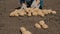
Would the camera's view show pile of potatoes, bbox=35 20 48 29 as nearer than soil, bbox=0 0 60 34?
No

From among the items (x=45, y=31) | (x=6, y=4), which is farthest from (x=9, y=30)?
(x=6, y=4)

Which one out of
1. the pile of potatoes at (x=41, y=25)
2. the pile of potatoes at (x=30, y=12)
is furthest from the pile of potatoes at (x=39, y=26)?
the pile of potatoes at (x=30, y=12)

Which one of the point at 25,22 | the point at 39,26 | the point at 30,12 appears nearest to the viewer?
the point at 39,26

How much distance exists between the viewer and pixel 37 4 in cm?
574

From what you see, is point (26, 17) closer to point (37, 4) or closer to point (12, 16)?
point (12, 16)

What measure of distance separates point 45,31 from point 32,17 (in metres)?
0.96

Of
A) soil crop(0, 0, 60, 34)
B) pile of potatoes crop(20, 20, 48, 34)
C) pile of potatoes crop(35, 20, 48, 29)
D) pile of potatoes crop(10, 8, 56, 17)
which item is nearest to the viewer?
pile of potatoes crop(20, 20, 48, 34)

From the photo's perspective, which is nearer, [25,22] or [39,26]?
[39,26]

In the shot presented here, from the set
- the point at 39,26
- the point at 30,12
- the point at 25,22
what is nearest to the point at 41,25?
the point at 39,26

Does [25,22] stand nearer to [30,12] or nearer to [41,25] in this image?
[41,25]

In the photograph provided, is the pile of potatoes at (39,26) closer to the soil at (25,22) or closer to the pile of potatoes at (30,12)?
the soil at (25,22)

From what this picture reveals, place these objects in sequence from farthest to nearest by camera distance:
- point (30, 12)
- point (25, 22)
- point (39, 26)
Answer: point (30, 12) → point (25, 22) → point (39, 26)

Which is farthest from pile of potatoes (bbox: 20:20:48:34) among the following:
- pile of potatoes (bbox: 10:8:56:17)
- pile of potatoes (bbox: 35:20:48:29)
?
pile of potatoes (bbox: 10:8:56:17)

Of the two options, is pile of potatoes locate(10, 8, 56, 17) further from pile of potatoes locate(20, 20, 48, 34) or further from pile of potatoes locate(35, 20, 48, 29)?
pile of potatoes locate(35, 20, 48, 29)
